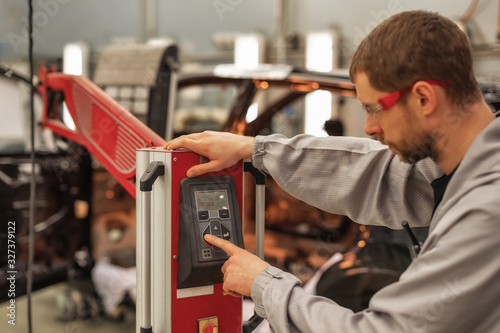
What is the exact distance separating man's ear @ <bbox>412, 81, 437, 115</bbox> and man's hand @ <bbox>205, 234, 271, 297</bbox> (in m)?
0.53

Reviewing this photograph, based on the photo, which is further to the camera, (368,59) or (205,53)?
(205,53)

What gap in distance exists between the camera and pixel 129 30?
28.2 ft

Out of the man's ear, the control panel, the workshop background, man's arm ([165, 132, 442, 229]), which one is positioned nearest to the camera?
the man's ear

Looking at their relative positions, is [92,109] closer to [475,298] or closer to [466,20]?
[475,298]

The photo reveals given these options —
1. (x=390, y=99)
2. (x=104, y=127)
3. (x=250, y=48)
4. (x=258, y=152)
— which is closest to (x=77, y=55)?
(x=250, y=48)

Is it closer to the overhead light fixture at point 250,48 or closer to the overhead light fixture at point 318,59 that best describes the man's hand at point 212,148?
the overhead light fixture at point 318,59

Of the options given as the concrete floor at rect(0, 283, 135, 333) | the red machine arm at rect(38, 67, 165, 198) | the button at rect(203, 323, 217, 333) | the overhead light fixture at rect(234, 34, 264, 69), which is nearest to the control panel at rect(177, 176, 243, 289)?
the button at rect(203, 323, 217, 333)

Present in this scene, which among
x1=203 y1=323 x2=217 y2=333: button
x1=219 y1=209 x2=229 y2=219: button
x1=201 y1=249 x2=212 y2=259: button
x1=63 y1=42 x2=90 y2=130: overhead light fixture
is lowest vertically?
x1=203 y1=323 x2=217 y2=333: button

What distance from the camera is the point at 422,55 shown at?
1.11 meters

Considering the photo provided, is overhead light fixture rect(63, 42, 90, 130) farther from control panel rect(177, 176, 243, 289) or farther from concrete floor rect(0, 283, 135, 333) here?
control panel rect(177, 176, 243, 289)

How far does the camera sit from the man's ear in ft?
3.65

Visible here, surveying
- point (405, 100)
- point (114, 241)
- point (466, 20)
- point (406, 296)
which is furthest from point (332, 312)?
point (466, 20)

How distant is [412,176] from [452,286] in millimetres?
593

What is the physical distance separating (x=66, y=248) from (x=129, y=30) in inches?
242
